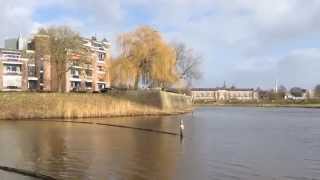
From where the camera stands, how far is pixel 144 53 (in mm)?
81062

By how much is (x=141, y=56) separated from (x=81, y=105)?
14.1 m

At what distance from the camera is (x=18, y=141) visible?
3622 centimetres

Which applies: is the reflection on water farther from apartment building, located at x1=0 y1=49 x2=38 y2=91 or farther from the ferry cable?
apartment building, located at x1=0 y1=49 x2=38 y2=91

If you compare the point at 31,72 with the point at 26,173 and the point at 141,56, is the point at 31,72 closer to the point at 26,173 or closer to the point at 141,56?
the point at 141,56

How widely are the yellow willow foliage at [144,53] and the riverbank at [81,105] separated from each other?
372 centimetres

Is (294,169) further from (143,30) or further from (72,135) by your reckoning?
(143,30)

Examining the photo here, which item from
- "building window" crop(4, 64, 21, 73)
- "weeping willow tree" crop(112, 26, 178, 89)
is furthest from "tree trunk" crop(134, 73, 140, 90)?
"building window" crop(4, 64, 21, 73)

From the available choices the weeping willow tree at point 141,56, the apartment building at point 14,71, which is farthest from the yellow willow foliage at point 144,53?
the apartment building at point 14,71

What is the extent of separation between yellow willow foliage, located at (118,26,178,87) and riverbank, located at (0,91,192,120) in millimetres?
3718

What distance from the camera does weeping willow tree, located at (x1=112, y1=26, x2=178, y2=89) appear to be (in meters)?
80.9

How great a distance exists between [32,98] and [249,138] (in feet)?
117

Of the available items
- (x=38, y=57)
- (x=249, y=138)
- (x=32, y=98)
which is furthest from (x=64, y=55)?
(x=249, y=138)

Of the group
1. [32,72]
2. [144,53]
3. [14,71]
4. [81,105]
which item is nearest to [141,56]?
[144,53]

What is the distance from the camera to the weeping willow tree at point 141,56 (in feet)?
266
